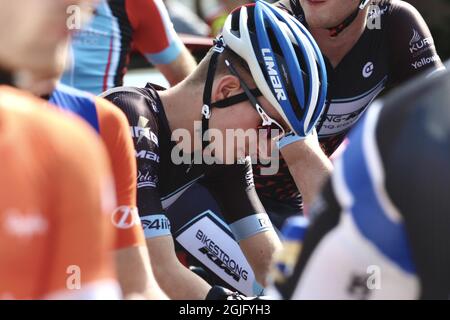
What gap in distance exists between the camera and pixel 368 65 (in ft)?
17.1

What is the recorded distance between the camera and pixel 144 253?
2.97 meters

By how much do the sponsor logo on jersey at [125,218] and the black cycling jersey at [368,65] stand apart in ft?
7.27

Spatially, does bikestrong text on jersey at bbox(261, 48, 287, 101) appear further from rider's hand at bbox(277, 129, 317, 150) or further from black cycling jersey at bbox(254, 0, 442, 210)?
black cycling jersey at bbox(254, 0, 442, 210)

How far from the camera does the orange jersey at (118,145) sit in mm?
2908

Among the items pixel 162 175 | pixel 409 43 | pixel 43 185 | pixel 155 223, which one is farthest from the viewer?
pixel 409 43

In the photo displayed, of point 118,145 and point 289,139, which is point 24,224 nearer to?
point 118,145

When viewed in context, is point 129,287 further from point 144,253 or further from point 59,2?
point 59,2

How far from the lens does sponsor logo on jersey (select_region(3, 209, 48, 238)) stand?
181 cm

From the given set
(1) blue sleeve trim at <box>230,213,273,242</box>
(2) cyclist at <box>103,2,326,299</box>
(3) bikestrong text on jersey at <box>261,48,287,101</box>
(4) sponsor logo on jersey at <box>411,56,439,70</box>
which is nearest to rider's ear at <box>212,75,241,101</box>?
(2) cyclist at <box>103,2,326,299</box>

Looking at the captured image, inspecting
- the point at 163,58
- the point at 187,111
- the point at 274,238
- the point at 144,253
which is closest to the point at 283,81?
the point at 187,111

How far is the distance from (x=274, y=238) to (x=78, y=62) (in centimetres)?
159

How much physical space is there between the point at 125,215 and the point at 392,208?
1.20 meters

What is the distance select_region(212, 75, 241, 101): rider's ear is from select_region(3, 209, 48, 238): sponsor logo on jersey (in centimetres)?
219

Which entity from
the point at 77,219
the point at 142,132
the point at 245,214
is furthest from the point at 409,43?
the point at 77,219
